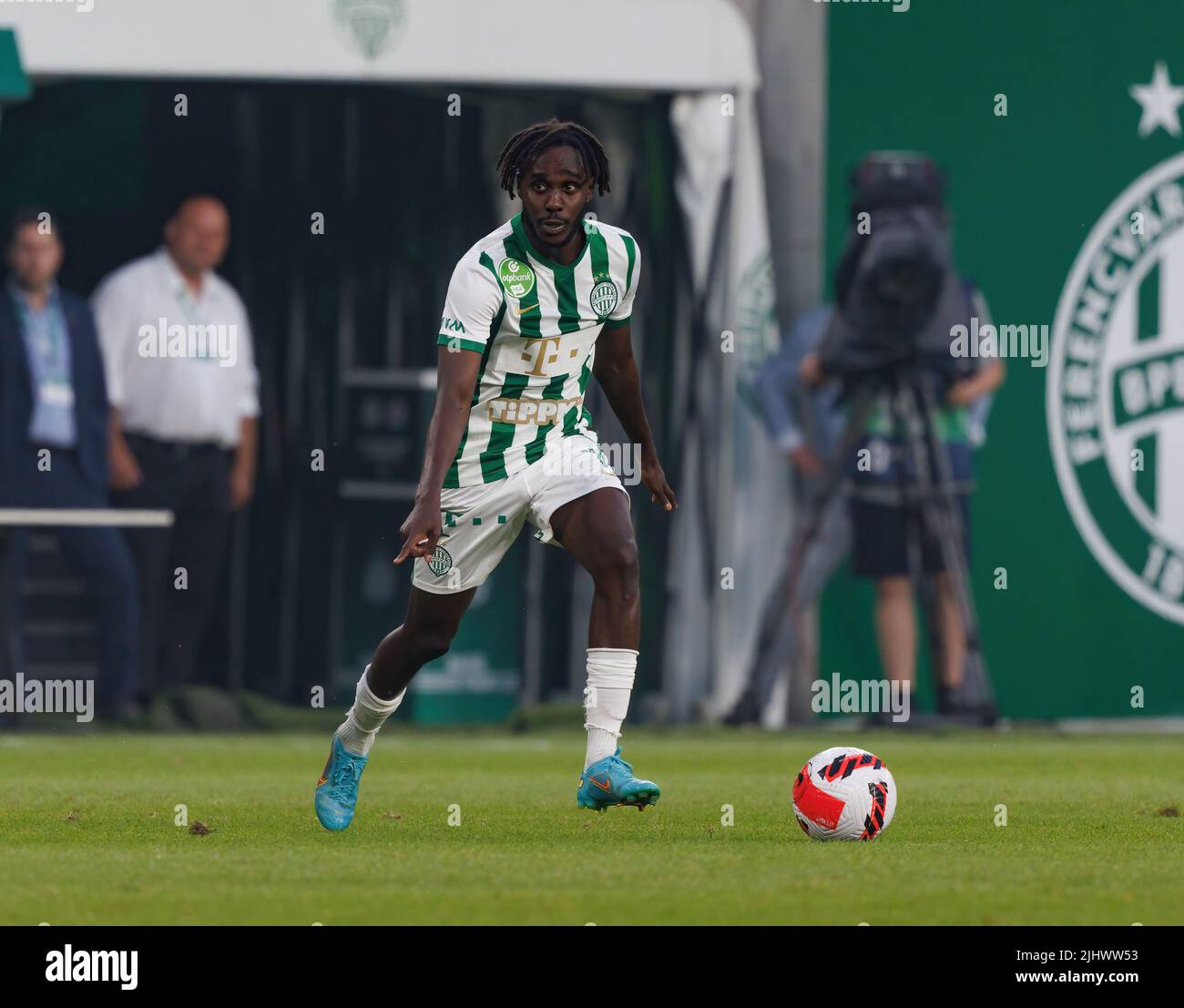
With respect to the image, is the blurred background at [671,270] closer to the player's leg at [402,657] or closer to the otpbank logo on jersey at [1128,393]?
the otpbank logo on jersey at [1128,393]

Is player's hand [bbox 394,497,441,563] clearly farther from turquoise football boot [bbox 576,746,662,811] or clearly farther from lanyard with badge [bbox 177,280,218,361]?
lanyard with badge [bbox 177,280,218,361]

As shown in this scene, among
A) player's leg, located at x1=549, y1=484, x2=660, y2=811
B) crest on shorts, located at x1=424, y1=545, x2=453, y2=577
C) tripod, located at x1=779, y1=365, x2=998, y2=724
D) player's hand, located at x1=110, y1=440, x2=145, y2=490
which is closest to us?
player's leg, located at x1=549, y1=484, x2=660, y2=811

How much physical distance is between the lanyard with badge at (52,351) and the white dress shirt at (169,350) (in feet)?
0.83

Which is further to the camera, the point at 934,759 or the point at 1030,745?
the point at 1030,745

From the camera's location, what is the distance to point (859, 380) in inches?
604

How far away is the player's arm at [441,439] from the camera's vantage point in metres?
7.31

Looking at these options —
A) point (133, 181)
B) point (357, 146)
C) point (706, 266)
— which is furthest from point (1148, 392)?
point (133, 181)

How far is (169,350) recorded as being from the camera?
15.1m

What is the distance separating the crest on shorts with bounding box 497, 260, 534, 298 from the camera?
7.71 m

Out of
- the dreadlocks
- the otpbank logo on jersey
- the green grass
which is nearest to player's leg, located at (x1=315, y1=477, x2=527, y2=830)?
the green grass

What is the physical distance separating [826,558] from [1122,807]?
6.59 metres

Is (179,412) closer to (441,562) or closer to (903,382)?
(903,382)

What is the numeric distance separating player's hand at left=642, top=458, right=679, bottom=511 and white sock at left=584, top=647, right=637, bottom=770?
2.70ft

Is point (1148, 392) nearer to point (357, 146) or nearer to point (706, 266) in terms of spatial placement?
point (706, 266)
